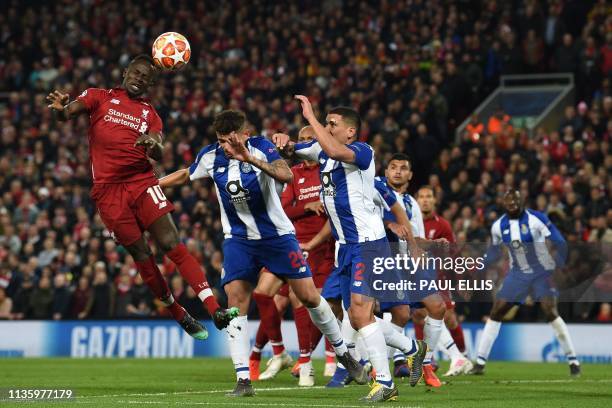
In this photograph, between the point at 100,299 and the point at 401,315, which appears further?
the point at 100,299

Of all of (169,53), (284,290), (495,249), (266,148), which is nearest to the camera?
(266,148)

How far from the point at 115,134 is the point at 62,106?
2.13 feet

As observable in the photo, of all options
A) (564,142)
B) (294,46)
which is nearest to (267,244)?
(564,142)

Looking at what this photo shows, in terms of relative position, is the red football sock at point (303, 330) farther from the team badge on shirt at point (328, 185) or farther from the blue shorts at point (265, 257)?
the team badge on shirt at point (328, 185)

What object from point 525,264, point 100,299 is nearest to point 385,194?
point 525,264

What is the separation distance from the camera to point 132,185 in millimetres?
11945

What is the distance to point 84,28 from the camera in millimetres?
33531

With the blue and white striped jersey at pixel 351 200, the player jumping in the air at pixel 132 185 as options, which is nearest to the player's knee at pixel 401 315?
the blue and white striped jersey at pixel 351 200

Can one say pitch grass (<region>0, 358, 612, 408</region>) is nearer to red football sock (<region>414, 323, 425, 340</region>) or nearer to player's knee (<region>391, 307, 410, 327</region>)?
player's knee (<region>391, 307, 410, 327</region>)

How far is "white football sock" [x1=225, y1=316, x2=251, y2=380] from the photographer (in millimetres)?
11594

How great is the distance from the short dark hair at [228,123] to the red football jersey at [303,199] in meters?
3.14

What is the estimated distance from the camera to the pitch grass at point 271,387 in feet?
35.2

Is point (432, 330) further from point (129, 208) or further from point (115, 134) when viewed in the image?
point (115, 134)

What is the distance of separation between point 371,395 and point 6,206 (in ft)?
59.7
